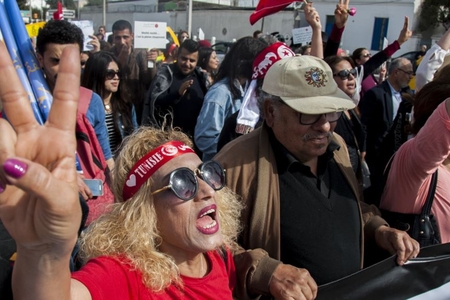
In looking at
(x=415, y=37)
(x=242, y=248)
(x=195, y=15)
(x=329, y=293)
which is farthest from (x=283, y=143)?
(x=195, y=15)

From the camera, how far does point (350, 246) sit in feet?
7.43

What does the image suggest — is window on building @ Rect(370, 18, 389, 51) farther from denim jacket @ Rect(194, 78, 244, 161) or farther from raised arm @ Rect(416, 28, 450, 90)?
denim jacket @ Rect(194, 78, 244, 161)

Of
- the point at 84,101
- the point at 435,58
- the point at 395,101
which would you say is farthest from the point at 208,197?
the point at 395,101

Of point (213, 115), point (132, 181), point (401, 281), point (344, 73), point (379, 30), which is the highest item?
point (344, 73)

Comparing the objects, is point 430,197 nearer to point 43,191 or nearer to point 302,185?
point 302,185

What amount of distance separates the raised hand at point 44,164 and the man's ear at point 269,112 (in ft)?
4.08

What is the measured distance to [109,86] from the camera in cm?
440

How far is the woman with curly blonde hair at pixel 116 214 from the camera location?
118 cm

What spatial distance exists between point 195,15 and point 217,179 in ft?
131

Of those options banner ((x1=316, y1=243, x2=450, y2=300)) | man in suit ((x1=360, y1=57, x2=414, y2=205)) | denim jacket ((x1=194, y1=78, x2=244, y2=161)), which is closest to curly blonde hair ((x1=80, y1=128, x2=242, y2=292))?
banner ((x1=316, y1=243, x2=450, y2=300))

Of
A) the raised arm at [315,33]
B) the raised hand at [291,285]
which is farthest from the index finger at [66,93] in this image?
the raised arm at [315,33]

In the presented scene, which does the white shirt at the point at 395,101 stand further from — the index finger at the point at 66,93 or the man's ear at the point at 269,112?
the index finger at the point at 66,93

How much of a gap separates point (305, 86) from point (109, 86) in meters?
2.49

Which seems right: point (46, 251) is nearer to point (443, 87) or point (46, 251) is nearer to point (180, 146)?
point (180, 146)
